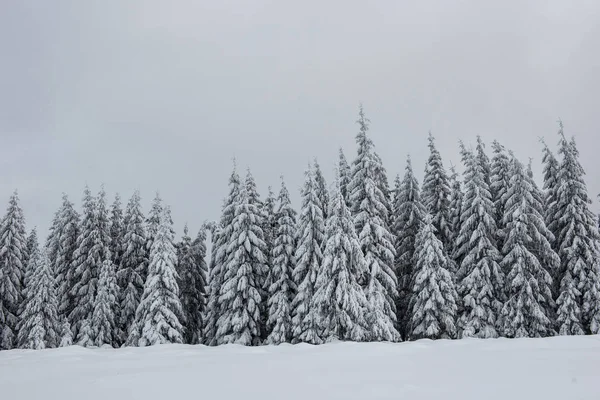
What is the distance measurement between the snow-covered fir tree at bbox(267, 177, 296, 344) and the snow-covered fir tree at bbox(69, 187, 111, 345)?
14172 millimetres

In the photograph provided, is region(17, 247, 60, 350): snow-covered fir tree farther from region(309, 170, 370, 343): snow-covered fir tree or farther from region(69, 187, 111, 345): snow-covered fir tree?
region(309, 170, 370, 343): snow-covered fir tree

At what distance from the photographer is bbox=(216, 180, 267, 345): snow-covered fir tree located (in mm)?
30719

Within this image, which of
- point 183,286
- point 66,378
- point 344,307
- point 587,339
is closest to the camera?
point 66,378

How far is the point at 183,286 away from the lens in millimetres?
39438

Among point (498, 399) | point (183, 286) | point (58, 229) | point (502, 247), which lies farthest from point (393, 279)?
point (58, 229)

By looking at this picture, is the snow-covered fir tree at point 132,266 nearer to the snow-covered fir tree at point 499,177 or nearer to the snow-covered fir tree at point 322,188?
the snow-covered fir tree at point 322,188

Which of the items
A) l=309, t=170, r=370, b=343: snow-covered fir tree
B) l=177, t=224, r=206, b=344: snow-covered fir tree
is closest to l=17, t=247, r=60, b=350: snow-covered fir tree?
l=177, t=224, r=206, b=344: snow-covered fir tree

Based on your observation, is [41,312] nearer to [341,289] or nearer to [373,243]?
[341,289]

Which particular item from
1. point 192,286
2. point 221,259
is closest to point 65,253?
point 192,286

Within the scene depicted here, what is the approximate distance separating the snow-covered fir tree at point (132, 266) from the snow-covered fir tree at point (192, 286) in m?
3.52

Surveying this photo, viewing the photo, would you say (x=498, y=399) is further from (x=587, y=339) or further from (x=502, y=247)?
(x=502, y=247)

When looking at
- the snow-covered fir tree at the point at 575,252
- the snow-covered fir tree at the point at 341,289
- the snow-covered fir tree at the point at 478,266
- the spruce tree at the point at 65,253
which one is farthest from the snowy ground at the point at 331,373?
the spruce tree at the point at 65,253

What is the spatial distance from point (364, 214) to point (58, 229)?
2960 cm

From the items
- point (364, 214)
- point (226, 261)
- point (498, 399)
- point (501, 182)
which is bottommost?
point (498, 399)
